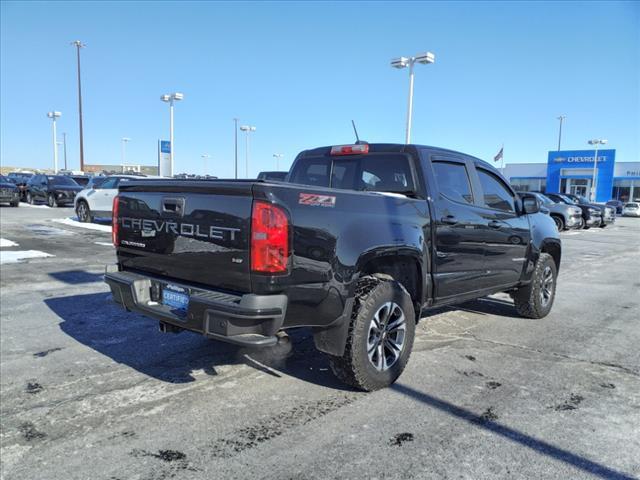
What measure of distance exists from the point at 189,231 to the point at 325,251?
3.16 feet

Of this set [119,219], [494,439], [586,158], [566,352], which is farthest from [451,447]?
[586,158]

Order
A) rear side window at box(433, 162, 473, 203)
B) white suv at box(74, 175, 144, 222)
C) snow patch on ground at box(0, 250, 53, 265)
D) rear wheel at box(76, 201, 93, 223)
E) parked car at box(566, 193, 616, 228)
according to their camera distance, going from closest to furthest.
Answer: rear side window at box(433, 162, 473, 203) < snow patch on ground at box(0, 250, 53, 265) < white suv at box(74, 175, 144, 222) < rear wheel at box(76, 201, 93, 223) < parked car at box(566, 193, 616, 228)

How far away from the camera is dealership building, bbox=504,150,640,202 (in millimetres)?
56938

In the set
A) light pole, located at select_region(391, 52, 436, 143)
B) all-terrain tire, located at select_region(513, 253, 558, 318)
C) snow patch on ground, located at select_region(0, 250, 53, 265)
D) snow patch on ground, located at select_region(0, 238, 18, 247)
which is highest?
light pole, located at select_region(391, 52, 436, 143)

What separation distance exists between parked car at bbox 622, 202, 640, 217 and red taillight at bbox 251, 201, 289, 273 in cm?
4724

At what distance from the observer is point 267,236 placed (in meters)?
3.04

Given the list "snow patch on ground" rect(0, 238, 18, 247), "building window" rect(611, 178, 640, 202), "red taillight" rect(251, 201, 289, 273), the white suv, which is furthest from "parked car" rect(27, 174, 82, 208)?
"building window" rect(611, 178, 640, 202)

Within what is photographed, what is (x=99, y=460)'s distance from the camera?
2838 mm

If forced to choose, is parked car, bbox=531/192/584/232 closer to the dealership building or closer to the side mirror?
the side mirror

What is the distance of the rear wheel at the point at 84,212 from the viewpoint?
16820 millimetres

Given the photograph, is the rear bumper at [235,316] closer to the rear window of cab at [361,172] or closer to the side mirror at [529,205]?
the rear window of cab at [361,172]

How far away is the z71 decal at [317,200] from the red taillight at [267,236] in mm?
192

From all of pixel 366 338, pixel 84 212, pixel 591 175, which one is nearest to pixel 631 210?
pixel 591 175

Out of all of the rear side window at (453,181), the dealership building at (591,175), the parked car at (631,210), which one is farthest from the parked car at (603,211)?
the dealership building at (591,175)
